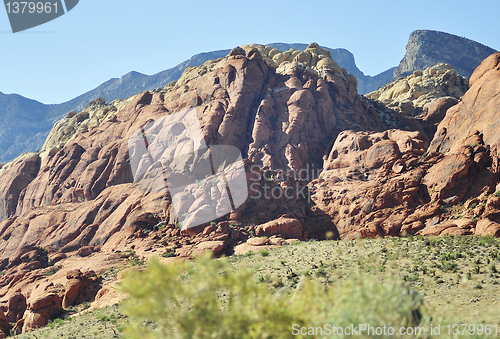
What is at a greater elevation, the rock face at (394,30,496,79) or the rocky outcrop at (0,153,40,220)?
the rock face at (394,30,496,79)

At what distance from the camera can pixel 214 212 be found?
38.1 m

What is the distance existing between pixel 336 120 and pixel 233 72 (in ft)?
60.8

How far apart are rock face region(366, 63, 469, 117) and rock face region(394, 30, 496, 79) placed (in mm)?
96997

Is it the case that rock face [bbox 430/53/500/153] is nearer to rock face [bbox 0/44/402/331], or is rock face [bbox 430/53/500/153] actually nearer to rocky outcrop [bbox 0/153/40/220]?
rock face [bbox 0/44/402/331]

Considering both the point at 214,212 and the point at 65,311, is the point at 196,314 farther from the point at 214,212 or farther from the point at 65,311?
the point at 214,212

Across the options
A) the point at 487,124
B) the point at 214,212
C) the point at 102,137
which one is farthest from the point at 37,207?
the point at 487,124

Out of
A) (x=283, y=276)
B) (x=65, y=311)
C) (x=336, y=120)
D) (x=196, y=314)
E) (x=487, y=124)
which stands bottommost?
(x=65, y=311)

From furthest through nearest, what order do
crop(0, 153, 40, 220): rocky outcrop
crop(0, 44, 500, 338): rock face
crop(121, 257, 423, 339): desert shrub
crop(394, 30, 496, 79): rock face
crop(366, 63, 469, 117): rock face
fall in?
crop(394, 30, 496, 79): rock face
crop(366, 63, 469, 117): rock face
crop(0, 153, 40, 220): rocky outcrop
crop(0, 44, 500, 338): rock face
crop(121, 257, 423, 339): desert shrub

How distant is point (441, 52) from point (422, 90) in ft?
409

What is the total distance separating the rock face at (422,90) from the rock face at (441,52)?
3819 inches

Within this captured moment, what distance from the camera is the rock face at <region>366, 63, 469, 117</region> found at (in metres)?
72.9

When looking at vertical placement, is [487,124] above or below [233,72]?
below

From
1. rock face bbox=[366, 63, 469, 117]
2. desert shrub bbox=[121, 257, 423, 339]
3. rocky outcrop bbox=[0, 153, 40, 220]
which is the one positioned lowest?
desert shrub bbox=[121, 257, 423, 339]

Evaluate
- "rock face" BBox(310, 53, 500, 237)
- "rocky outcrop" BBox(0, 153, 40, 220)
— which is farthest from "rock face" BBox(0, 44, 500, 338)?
"rocky outcrop" BBox(0, 153, 40, 220)
